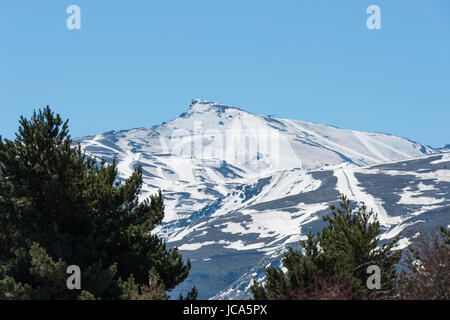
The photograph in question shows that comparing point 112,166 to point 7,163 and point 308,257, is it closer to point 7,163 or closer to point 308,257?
point 7,163

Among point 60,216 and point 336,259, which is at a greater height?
point 60,216

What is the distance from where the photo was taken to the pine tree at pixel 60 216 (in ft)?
109

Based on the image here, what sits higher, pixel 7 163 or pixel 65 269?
pixel 7 163

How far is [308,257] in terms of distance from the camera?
1404 inches

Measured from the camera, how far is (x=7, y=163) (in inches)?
1436

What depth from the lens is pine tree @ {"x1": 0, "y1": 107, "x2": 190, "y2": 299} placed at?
109 ft

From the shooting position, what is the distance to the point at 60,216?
116 feet

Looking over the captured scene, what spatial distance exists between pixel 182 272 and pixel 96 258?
10148 millimetres

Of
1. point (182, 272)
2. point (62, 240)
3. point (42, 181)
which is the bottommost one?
point (182, 272)
